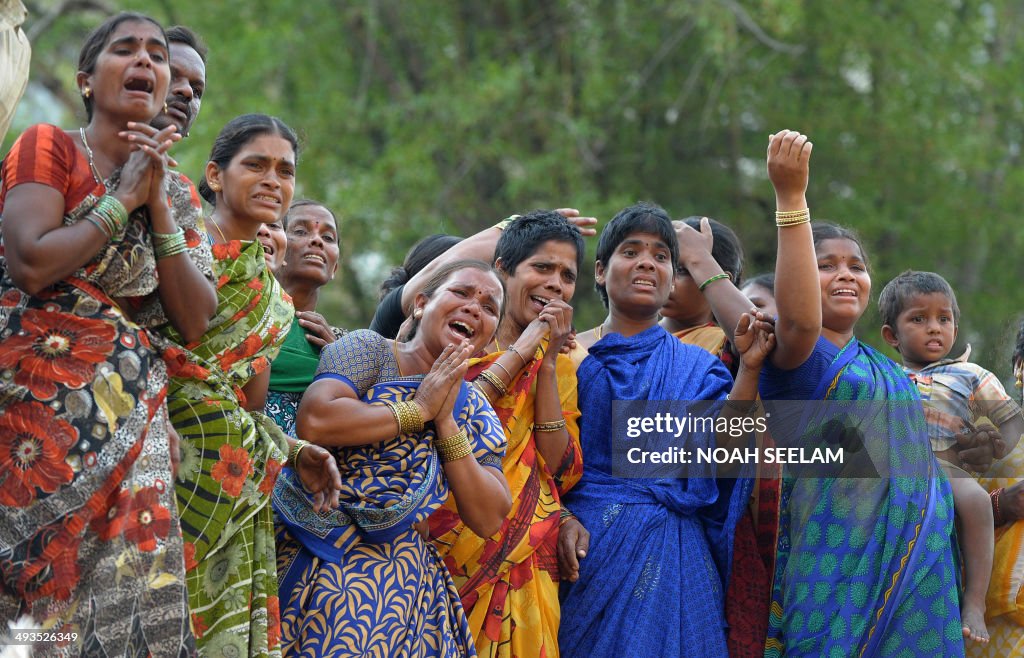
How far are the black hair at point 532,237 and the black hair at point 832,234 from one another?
0.85m

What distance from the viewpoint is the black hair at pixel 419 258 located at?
4.86 m

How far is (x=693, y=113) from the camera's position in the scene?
13.2 meters

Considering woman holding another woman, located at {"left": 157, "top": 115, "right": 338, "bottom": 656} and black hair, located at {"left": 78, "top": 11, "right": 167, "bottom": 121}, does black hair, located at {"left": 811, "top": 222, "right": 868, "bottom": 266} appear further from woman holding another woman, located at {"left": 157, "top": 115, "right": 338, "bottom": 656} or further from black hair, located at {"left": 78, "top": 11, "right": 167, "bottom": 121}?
black hair, located at {"left": 78, "top": 11, "right": 167, "bottom": 121}

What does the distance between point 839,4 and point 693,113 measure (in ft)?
5.94

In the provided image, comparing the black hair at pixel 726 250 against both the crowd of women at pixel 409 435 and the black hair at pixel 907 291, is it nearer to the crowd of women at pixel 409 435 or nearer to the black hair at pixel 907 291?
the crowd of women at pixel 409 435

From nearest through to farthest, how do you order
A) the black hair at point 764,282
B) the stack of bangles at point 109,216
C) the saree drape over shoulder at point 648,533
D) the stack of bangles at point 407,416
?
the stack of bangles at point 109,216 < the stack of bangles at point 407,416 < the saree drape over shoulder at point 648,533 < the black hair at point 764,282

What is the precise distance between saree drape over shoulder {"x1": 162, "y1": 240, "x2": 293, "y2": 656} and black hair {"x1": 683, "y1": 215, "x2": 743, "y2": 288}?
2.20 meters

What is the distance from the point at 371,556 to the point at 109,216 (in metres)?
1.25

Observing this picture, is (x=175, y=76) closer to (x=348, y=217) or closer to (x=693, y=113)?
(x=348, y=217)

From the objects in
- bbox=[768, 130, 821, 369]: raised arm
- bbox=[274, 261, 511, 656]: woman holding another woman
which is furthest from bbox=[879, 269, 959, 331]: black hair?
bbox=[274, 261, 511, 656]: woman holding another woman

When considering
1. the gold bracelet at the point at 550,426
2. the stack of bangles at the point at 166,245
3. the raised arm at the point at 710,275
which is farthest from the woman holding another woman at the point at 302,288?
the raised arm at the point at 710,275

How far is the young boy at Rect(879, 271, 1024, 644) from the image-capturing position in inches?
172

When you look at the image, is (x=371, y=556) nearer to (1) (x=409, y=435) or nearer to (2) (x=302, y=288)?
(1) (x=409, y=435)

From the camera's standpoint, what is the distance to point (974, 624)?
4281mm
